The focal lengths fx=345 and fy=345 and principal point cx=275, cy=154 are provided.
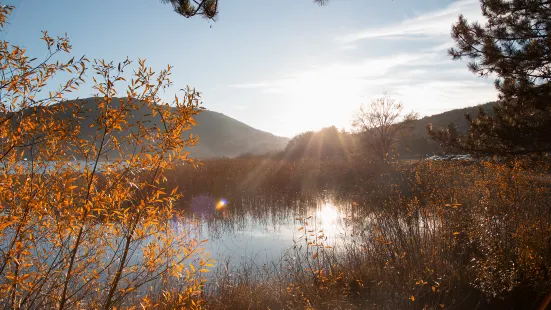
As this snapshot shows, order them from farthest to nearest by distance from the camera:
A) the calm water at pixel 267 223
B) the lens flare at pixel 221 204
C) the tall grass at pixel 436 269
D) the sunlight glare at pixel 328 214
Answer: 1. the lens flare at pixel 221 204
2. the sunlight glare at pixel 328 214
3. the calm water at pixel 267 223
4. the tall grass at pixel 436 269

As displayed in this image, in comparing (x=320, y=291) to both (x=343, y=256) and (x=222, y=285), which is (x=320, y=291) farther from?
(x=343, y=256)

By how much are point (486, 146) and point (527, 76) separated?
1360 millimetres

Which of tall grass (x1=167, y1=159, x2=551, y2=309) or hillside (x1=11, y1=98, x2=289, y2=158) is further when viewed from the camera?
hillside (x1=11, y1=98, x2=289, y2=158)

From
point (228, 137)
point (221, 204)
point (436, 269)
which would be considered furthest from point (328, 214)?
point (228, 137)

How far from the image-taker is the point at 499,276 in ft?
13.4

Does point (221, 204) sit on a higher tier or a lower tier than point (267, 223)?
higher

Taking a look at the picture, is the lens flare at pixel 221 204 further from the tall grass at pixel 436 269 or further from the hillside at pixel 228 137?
the hillside at pixel 228 137

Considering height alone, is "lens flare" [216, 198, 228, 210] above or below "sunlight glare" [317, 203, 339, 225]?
above

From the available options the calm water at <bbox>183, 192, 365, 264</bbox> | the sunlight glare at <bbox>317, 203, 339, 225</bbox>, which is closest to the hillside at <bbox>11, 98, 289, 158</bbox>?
the calm water at <bbox>183, 192, 365, 264</bbox>

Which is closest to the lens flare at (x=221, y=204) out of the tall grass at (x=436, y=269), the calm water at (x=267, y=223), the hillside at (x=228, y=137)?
the calm water at (x=267, y=223)

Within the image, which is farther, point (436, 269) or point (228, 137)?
point (228, 137)

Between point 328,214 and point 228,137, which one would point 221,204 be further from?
point 228,137

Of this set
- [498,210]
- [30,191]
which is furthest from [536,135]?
[30,191]

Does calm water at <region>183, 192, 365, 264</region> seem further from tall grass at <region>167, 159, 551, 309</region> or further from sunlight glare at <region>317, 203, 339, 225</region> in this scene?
tall grass at <region>167, 159, 551, 309</region>
